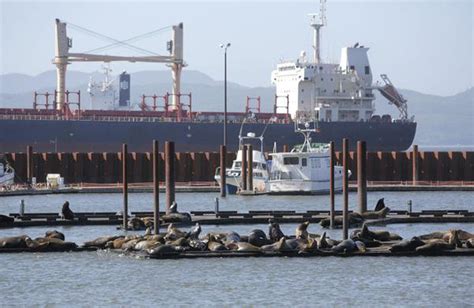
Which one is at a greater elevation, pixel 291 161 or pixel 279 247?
pixel 291 161

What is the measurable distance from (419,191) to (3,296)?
3543 centimetres

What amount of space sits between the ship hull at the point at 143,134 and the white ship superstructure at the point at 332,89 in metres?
1.69

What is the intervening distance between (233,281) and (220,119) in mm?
69520

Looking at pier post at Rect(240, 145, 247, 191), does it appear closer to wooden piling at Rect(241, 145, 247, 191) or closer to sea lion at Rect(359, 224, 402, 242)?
wooden piling at Rect(241, 145, 247, 191)

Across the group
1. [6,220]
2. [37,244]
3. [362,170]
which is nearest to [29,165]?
[6,220]

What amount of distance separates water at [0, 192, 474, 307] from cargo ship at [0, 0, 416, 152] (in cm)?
6113

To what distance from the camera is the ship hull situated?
292ft

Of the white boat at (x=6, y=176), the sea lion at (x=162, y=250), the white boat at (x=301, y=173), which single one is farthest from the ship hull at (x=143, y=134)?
the sea lion at (x=162, y=250)

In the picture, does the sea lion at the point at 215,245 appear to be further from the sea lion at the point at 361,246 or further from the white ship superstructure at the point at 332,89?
the white ship superstructure at the point at 332,89

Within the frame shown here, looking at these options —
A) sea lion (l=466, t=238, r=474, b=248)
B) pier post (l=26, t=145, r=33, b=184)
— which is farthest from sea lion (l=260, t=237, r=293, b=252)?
pier post (l=26, t=145, r=33, b=184)

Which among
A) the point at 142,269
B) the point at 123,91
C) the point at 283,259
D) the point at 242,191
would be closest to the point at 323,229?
the point at 283,259

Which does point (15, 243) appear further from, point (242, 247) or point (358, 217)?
point (358, 217)

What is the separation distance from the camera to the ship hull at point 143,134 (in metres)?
89.0

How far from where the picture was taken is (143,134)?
9175cm
